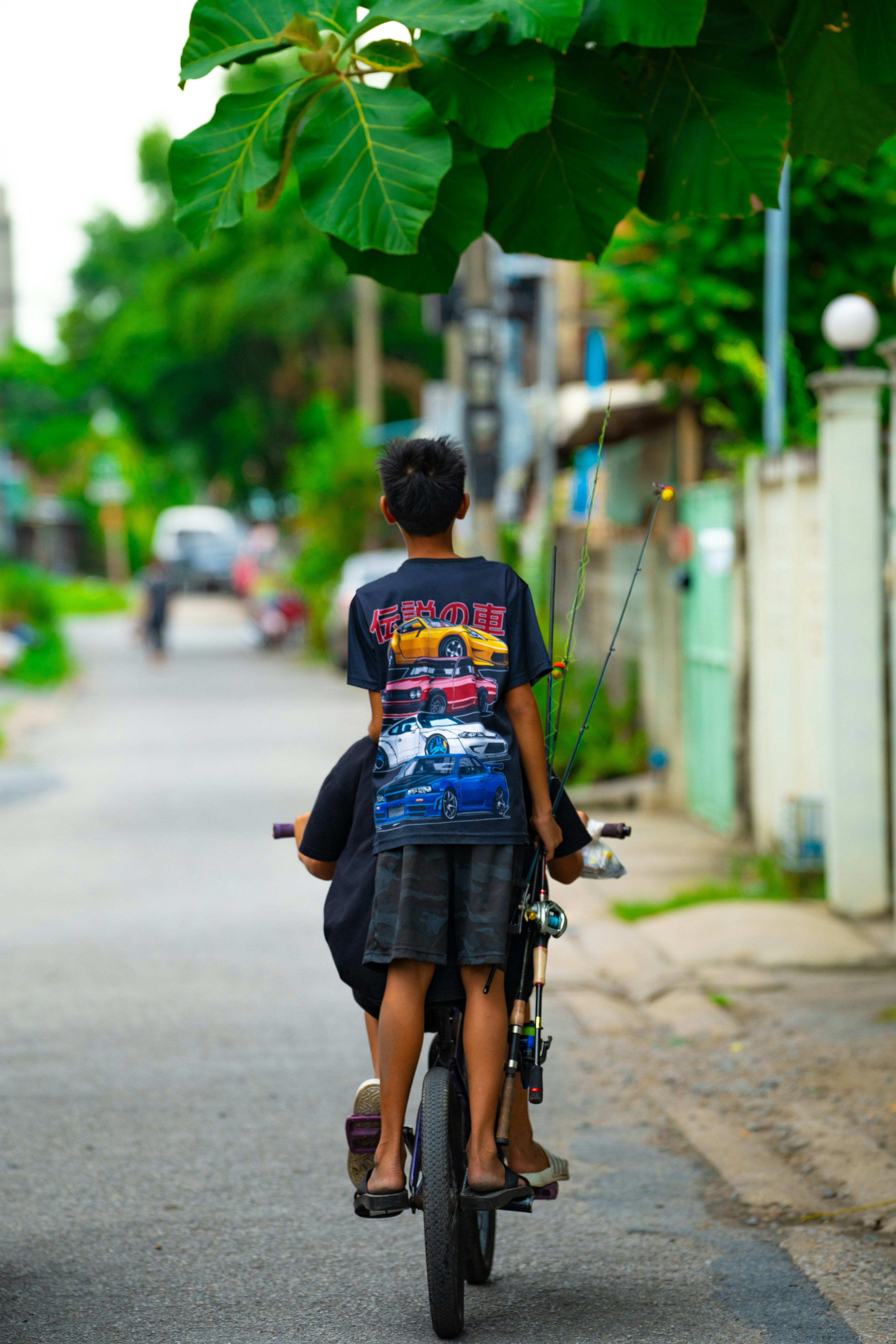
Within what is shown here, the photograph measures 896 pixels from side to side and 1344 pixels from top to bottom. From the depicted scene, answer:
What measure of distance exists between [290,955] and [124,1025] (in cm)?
138

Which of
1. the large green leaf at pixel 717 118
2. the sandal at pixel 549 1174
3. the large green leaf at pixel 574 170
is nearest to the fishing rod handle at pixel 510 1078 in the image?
the sandal at pixel 549 1174

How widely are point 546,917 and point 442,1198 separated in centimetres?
63

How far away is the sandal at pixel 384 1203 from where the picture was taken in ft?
12.0

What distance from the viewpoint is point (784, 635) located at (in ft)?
30.2

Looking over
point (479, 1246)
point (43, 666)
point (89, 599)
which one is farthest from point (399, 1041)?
point (89, 599)

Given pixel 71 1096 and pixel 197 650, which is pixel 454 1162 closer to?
pixel 71 1096

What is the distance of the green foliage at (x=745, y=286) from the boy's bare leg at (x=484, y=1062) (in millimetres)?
7469

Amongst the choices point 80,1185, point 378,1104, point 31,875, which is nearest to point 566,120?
point 378,1104

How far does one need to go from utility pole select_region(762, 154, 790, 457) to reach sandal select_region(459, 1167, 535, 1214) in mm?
6482

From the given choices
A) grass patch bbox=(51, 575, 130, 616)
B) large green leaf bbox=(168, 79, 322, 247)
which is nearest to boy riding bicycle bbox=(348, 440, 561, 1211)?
large green leaf bbox=(168, 79, 322, 247)

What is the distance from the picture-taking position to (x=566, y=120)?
403cm

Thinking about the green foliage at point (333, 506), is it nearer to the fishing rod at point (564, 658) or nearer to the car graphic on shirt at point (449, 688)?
the fishing rod at point (564, 658)

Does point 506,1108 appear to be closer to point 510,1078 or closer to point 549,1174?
point 510,1078

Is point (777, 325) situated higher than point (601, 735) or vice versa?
point (777, 325)
